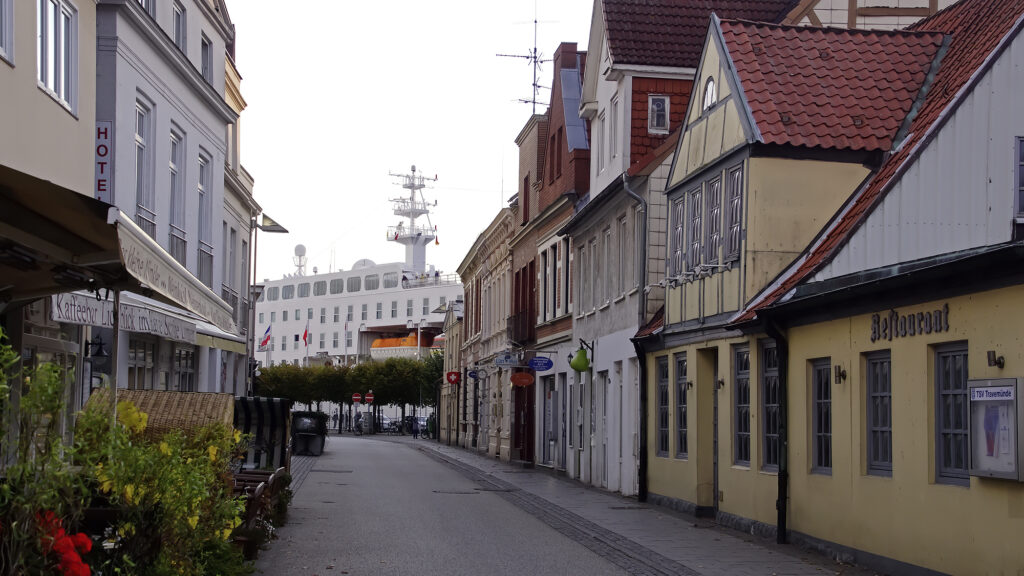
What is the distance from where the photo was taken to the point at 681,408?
2041 centimetres

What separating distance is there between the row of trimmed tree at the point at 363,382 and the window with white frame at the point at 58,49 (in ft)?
220

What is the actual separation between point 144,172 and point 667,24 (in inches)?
429

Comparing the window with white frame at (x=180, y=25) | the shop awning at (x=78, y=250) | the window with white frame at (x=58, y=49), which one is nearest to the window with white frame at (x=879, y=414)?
the shop awning at (x=78, y=250)

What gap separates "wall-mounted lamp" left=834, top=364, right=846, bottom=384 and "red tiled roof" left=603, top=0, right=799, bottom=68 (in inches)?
496

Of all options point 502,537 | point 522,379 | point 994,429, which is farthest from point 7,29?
point 522,379

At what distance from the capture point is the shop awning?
7.36m

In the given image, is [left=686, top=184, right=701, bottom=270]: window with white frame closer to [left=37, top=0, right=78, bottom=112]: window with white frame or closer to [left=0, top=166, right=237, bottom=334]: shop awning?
[left=37, top=0, right=78, bottom=112]: window with white frame

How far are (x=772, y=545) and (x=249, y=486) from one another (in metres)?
6.15

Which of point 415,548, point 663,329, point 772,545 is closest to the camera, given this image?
point 415,548

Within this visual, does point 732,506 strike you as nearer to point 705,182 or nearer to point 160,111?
point 705,182

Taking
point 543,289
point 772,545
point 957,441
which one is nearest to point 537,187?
point 543,289

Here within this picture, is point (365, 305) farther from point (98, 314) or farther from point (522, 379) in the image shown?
point (98, 314)

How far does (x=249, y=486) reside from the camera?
14469 millimetres

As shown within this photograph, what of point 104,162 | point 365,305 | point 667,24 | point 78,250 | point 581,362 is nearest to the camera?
point 78,250
